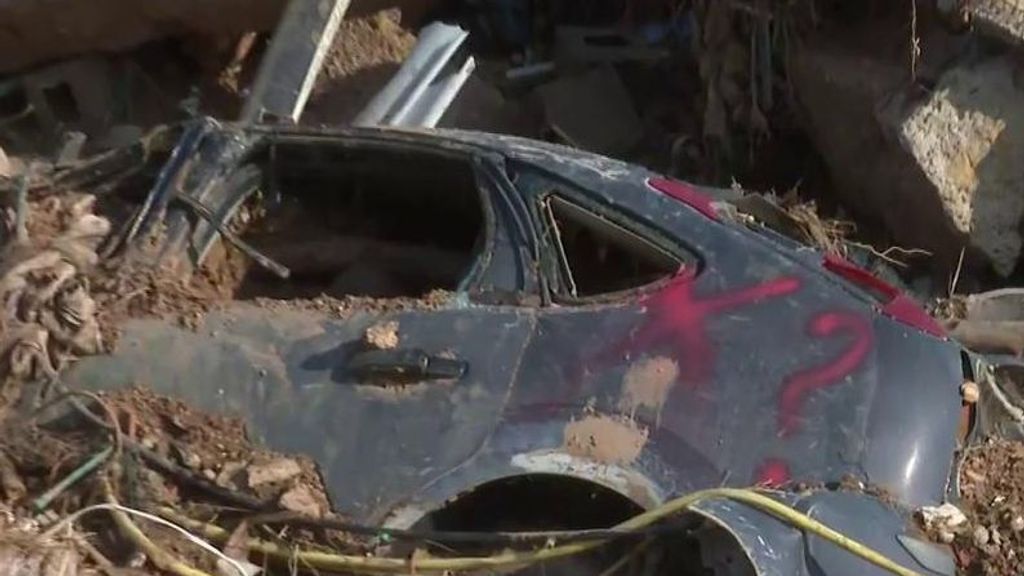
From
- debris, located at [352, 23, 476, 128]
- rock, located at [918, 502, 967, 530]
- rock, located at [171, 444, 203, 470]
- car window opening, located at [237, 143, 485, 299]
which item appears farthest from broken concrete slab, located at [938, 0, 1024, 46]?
rock, located at [171, 444, 203, 470]

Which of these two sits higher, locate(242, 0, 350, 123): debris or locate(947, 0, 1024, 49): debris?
locate(947, 0, 1024, 49): debris

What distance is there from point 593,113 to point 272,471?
406 cm

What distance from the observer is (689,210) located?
4.74 metres

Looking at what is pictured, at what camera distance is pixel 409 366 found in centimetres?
444

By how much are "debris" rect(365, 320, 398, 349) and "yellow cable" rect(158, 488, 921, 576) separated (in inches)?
19.6

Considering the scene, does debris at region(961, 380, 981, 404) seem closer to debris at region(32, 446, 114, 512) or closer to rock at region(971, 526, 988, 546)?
rock at region(971, 526, 988, 546)

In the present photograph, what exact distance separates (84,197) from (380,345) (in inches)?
40.5

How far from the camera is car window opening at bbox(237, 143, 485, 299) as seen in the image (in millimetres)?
5082

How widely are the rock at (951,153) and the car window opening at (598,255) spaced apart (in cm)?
234

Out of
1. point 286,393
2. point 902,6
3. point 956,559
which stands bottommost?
point 286,393

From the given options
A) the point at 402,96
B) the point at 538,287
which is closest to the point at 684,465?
the point at 538,287

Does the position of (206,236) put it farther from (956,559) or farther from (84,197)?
(956,559)

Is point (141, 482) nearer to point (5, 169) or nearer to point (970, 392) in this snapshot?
point (5, 169)

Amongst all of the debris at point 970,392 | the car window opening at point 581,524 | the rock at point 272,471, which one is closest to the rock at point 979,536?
the debris at point 970,392
